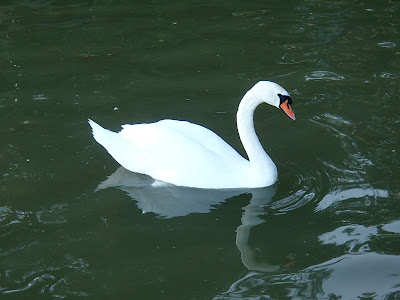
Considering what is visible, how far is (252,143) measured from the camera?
677cm

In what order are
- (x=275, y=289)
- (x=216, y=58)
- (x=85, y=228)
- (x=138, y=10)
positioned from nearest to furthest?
(x=275, y=289) → (x=85, y=228) → (x=216, y=58) → (x=138, y=10)

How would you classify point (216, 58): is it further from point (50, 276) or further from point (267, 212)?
point (50, 276)

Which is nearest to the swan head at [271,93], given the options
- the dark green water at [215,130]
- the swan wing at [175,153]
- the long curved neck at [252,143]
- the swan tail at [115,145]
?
the long curved neck at [252,143]

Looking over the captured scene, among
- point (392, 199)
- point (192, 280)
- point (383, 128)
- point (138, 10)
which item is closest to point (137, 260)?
point (192, 280)

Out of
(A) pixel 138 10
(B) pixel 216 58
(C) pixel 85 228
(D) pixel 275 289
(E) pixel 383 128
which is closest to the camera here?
(D) pixel 275 289

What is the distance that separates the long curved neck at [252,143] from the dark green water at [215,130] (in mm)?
214

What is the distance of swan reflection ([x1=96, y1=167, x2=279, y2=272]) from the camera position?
6.36 meters

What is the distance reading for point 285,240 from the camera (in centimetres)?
592

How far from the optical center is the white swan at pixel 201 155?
6660 millimetres

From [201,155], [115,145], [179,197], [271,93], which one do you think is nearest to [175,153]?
[201,155]

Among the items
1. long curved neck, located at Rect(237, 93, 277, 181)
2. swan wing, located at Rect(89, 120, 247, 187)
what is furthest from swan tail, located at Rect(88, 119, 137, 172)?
long curved neck, located at Rect(237, 93, 277, 181)

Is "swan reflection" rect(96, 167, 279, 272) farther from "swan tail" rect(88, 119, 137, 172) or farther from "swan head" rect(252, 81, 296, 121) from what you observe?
"swan head" rect(252, 81, 296, 121)

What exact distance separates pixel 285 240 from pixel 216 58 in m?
3.77

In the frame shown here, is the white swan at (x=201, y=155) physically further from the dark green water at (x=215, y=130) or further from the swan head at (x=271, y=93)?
the dark green water at (x=215, y=130)
